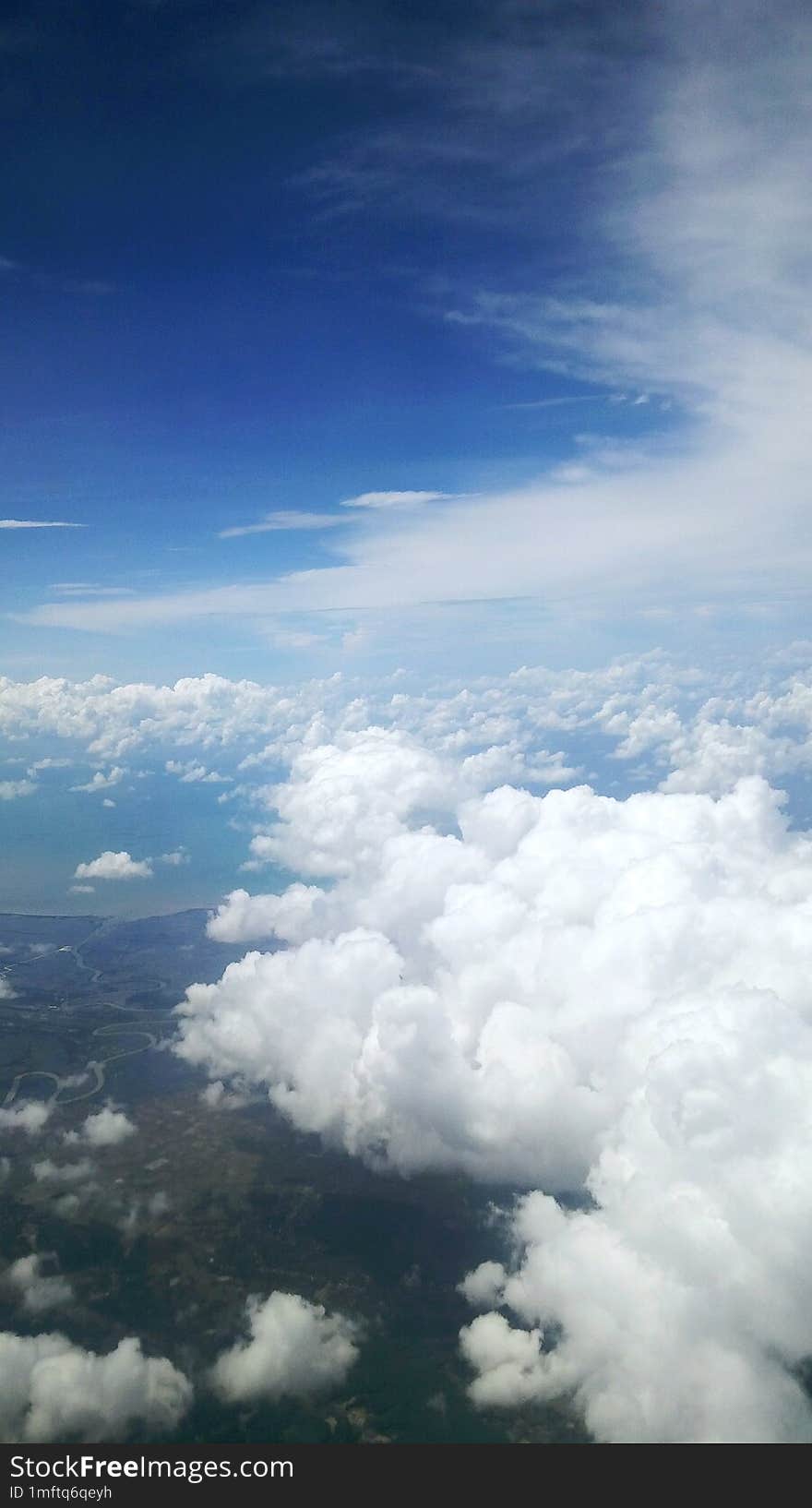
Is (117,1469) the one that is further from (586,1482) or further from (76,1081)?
(76,1081)

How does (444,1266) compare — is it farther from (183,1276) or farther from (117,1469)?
(117,1469)

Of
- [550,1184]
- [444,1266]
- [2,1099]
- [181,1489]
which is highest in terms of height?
[2,1099]

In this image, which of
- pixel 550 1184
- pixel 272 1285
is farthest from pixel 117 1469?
pixel 550 1184

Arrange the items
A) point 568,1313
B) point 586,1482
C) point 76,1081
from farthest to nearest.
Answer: point 76,1081 < point 568,1313 < point 586,1482

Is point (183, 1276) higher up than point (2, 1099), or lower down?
lower down

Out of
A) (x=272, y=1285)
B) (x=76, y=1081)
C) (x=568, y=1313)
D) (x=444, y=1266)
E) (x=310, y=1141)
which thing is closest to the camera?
(x=568, y=1313)

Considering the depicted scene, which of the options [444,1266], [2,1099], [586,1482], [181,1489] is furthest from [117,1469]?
[2,1099]

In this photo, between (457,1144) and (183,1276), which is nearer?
(183,1276)

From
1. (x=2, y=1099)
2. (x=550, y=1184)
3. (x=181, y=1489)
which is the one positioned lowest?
(x=550, y=1184)

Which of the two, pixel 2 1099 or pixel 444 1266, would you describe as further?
pixel 2 1099
